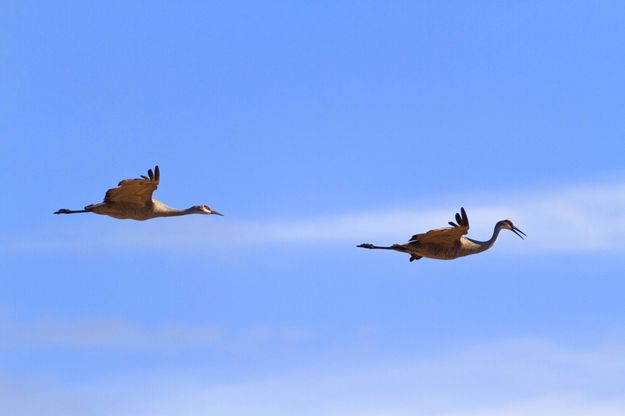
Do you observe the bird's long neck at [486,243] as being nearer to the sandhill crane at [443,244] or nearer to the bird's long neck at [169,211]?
the sandhill crane at [443,244]

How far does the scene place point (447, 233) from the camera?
42906mm

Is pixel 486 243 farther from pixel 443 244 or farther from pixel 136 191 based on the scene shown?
pixel 136 191

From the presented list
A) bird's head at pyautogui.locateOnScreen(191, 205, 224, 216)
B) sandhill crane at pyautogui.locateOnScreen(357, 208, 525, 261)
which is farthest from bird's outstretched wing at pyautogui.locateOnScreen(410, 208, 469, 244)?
bird's head at pyautogui.locateOnScreen(191, 205, 224, 216)

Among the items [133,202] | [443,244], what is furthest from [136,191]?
[443,244]

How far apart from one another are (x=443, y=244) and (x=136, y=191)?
9.19 meters

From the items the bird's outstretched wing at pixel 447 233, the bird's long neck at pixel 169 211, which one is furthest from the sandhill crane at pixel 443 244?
the bird's long neck at pixel 169 211

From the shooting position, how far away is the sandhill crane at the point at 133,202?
4419 cm

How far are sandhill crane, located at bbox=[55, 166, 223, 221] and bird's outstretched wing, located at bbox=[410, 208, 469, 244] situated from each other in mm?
7970

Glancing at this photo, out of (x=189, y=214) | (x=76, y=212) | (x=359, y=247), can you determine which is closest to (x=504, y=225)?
Answer: (x=359, y=247)

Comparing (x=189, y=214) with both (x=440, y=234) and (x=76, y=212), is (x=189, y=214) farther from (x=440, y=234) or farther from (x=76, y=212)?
(x=440, y=234)

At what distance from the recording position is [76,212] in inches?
1837

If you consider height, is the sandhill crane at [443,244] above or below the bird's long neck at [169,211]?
below

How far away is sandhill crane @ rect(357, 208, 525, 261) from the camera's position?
4281cm

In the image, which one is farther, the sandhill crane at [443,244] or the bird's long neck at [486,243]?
the bird's long neck at [486,243]
